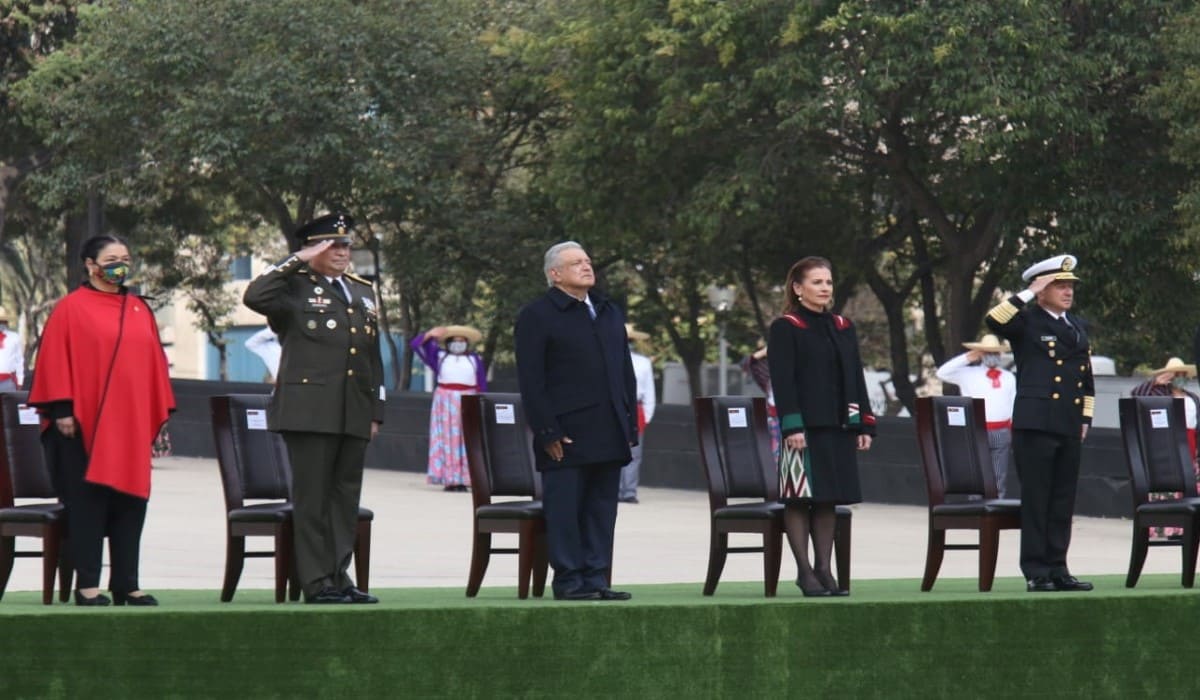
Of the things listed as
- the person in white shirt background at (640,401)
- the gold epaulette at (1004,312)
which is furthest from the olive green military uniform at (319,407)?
the person in white shirt background at (640,401)

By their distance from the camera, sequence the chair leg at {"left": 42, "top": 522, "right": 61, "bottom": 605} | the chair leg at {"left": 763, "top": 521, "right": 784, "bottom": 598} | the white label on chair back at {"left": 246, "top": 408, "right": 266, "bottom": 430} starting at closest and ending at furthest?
the chair leg at {"left": 42, "top": 522, "right": 61, "bottom": 605} → the chair leg at {"left": 763, "top": 521, "right": 784, "bottom": 598} → the white label on chair back at {"left": 246, "top": 408, "right": 266, "bottom": 430}

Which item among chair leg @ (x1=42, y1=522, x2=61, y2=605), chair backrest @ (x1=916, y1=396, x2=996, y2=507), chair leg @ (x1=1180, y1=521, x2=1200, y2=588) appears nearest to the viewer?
chair leg @ (x1=42, y1=522, x2=61, y2=605)

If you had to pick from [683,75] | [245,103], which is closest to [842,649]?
[683,75]

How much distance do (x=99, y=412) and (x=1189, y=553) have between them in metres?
4.94

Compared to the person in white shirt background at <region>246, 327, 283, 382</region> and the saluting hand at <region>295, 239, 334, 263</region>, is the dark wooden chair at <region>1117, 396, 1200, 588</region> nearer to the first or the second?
the saluting hand at <region>295, 239, 334, 263</region>

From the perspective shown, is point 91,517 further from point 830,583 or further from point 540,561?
point 830,583

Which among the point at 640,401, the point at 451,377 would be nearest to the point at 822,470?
the point at 640,401

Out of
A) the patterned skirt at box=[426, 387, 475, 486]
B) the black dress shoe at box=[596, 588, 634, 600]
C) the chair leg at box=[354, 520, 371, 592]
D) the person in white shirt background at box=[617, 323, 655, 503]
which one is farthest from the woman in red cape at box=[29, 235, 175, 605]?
the patterned skirt at box=[426, 387, 475, 486]

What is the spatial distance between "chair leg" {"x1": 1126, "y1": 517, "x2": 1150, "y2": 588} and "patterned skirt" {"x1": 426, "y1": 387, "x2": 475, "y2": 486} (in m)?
11.5

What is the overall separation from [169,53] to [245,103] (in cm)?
133

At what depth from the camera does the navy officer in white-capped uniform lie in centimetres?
986

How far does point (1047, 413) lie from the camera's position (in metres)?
9.89

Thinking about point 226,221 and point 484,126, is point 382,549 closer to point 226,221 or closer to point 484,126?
point 484,126

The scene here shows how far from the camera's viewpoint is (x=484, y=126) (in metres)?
31.3
